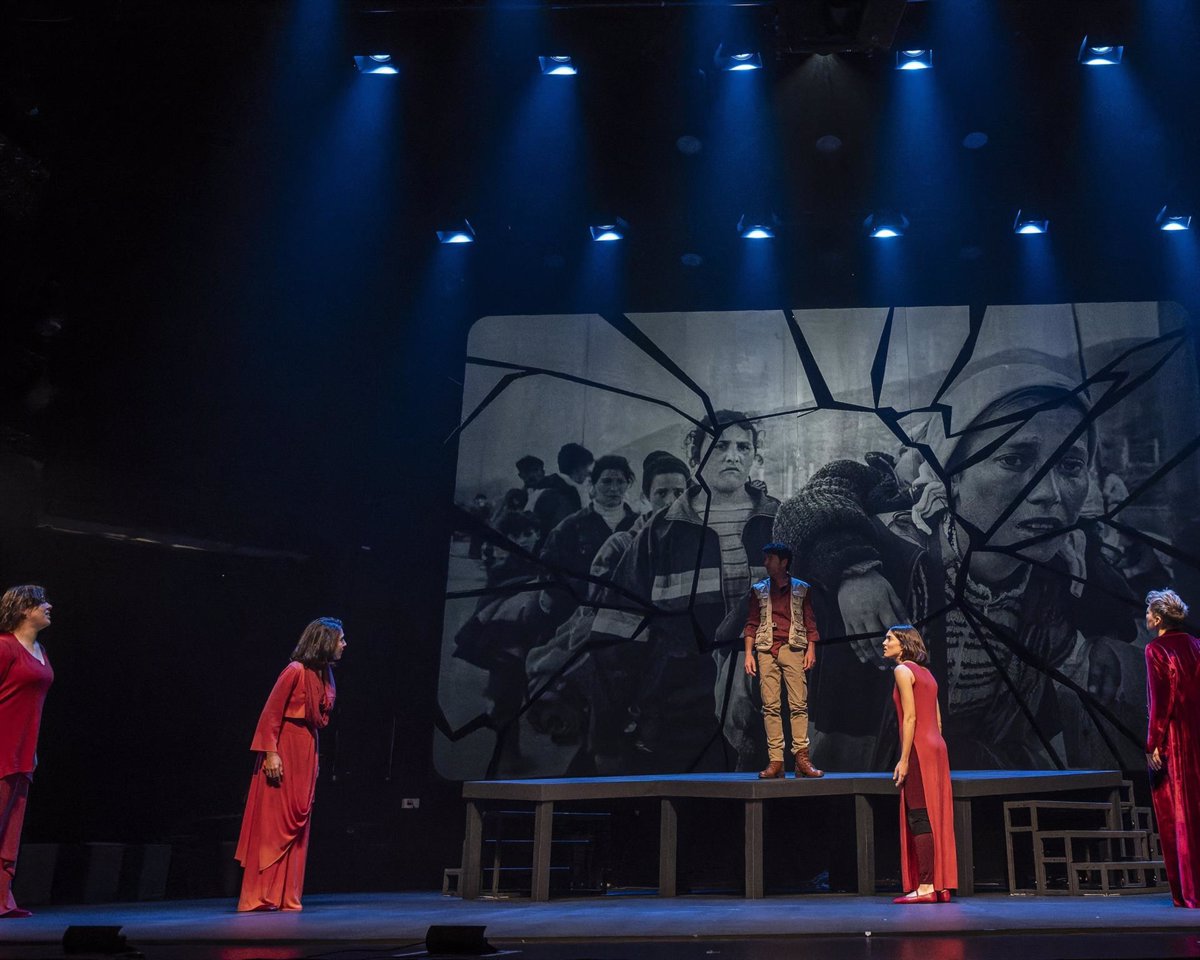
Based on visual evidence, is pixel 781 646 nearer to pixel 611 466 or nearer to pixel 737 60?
pixel 611 466

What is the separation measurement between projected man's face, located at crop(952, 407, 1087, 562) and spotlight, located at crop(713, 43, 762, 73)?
3.60 metres

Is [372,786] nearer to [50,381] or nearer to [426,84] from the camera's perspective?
[50,381]

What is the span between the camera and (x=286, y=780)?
5.66 m

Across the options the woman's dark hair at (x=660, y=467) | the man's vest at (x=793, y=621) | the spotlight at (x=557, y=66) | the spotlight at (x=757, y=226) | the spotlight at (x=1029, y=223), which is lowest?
the man's vest at (x=793, y=621)

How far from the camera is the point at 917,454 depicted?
28.8 feet

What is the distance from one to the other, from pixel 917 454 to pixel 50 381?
656cm

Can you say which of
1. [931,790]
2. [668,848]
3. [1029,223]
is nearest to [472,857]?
[668,848]

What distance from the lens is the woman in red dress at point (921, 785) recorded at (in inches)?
224

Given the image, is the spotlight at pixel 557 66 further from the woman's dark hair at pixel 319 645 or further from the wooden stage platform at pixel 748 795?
the wooden stage platform at pixel 748 795

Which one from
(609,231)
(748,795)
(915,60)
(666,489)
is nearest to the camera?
(748,795)

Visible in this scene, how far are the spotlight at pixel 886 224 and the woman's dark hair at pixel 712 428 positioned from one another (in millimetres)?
1828

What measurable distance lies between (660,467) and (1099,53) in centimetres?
438

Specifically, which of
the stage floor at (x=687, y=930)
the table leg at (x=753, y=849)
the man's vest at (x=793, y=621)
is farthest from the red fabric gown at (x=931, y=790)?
the man's vest at (x=793, y=621)

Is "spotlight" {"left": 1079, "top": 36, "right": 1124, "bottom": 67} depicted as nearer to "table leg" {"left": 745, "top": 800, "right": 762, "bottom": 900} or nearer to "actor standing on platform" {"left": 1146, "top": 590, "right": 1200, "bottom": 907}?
"actor standing on platform" {"left": 1146, "top": 590, "right": 1200, "bottom": 907}
